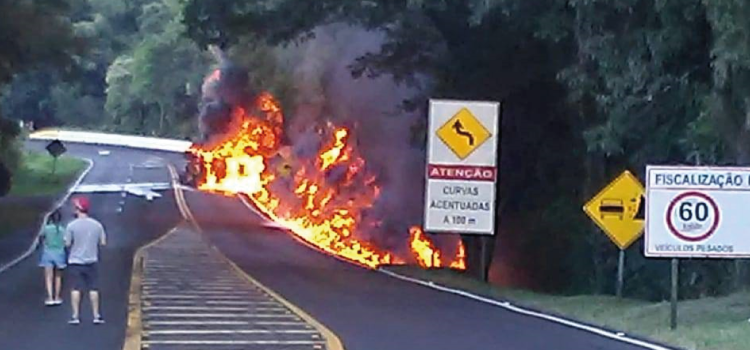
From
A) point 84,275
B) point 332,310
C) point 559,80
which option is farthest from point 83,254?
point 559,80

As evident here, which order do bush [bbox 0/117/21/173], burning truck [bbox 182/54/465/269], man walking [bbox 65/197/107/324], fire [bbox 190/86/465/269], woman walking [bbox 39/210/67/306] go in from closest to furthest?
man walking [bbox 65/197/107/324] < woman walking [bbox 39/210/67/306] < burning truck [bbox 182/54/465/269] < fire [bbox 190/86/465/269] < bush [bbox 0/117/21/173]

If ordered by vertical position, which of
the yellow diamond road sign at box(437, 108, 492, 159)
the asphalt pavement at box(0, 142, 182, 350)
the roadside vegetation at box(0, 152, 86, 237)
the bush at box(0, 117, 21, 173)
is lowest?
the asphalt pavement at box(0, 142, 182, 350)

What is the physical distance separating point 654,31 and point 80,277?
373 inches

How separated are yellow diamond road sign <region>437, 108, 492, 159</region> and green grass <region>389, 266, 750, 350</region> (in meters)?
2.92

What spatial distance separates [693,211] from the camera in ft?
65.6

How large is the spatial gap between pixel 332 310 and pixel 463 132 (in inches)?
128

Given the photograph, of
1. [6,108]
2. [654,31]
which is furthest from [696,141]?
[6,108]

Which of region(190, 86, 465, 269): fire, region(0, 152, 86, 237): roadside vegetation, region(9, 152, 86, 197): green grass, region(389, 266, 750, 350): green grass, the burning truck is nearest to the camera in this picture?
region(389, 266, 750, 350): green grass

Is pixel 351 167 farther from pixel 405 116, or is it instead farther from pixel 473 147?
pixel 473 147

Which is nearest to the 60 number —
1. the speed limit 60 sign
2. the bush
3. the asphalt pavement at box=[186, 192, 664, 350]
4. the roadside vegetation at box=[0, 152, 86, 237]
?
the speed limit 60 sign

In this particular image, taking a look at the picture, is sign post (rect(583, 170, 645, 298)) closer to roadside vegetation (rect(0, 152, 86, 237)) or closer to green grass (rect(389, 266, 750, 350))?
green grass (rect(389, 266, 750, 350))

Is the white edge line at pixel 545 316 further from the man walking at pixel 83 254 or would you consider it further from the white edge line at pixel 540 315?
the man walking at pixel 83 254

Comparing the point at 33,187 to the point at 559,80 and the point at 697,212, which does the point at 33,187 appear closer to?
the point at 559,80

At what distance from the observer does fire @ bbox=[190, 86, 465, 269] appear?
49.2 meters
